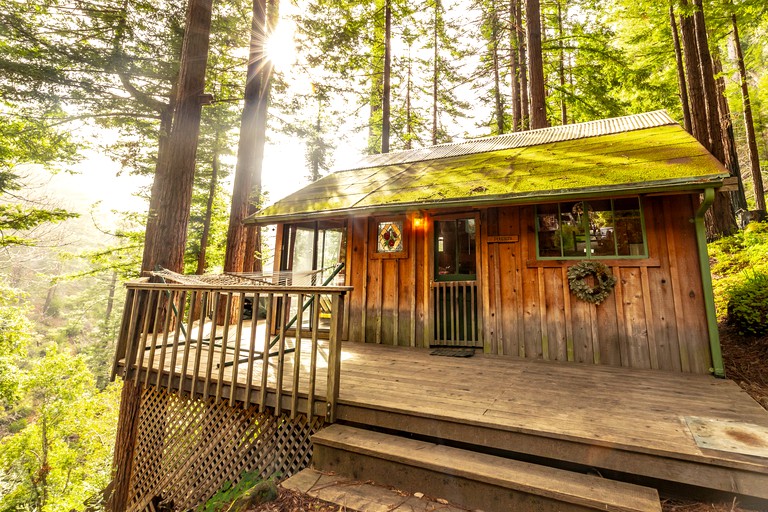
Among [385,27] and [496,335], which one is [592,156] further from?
[385,27]

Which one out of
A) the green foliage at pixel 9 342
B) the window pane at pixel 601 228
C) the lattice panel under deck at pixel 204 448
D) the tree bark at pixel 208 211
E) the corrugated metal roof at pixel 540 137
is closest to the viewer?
the lattice panel under deck at pixel 204 448

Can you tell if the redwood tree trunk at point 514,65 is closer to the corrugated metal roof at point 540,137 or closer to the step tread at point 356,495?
the corrugated metal roof at point 540,137

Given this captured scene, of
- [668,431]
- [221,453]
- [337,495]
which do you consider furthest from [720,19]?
[221,453]

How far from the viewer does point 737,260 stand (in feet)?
20.2

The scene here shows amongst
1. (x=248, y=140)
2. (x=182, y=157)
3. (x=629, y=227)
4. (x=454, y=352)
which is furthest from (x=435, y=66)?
(x=454, y=352)

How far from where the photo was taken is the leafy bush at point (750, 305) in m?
4.18

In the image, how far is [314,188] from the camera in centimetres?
657

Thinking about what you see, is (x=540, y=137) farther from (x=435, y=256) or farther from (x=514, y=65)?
(x=514, y=65)

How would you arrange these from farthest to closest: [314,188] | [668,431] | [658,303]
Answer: [314,188] → [658,303] → [668,431]

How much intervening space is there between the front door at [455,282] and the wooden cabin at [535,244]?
2 cm

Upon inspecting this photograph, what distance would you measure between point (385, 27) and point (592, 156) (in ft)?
29.4

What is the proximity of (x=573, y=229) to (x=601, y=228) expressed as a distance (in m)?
0.31

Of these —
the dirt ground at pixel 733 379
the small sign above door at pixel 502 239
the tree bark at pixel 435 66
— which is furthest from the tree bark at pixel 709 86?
the tree bark at pixel 435 66

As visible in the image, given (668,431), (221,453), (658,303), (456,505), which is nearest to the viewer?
(456,505)
